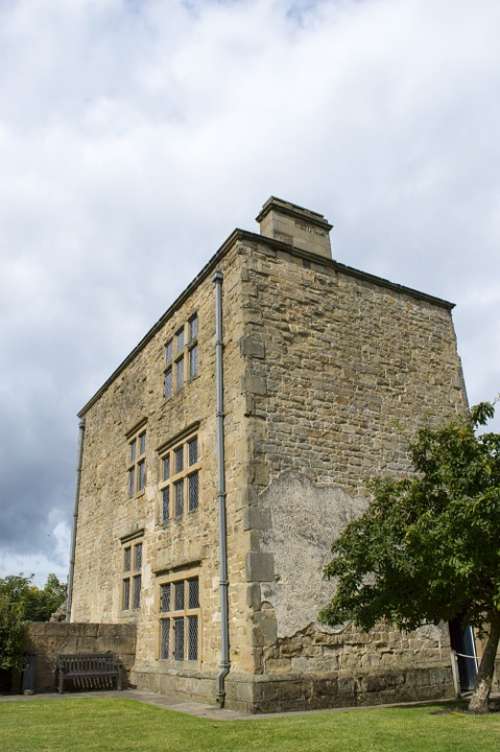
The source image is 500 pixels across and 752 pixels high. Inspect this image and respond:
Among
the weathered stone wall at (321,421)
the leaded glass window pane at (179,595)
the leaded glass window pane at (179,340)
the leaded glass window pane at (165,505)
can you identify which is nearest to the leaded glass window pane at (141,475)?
the leaded glass window pane at (165,505)

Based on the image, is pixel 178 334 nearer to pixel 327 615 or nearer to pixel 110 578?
pixel 110 578

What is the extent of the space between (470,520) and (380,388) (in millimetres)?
5783

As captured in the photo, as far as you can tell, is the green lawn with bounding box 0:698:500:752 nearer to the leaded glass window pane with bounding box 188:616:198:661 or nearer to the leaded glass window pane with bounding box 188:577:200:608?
the leaded glass window pane with bounding box 188:616:198:661

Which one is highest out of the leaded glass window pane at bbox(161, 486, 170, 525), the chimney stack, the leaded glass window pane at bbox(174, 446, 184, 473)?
the chimney stack

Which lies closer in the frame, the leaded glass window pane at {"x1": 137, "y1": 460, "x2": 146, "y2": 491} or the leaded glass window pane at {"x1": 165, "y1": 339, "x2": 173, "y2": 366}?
the leaded glass window pane at {"x1": 165, "y1": 339, "x2": 173, "y2": 366}

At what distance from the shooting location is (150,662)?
45.1ft

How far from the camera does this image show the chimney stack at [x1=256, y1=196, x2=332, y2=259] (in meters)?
14.3

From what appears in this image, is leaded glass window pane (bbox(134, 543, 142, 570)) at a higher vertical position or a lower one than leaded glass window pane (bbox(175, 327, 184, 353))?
lower

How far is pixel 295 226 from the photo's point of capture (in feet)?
47.7

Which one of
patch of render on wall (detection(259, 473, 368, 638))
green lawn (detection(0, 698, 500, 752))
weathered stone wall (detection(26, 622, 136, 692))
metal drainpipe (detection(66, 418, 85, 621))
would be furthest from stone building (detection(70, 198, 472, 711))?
metal drainpipe (detection(66, 418, 85, 621))

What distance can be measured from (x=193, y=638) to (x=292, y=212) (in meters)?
9.09

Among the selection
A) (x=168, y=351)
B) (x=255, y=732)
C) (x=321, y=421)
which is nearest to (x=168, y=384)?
(x=168, y=351)

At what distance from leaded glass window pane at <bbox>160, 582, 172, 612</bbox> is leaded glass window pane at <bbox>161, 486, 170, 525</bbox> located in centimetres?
131

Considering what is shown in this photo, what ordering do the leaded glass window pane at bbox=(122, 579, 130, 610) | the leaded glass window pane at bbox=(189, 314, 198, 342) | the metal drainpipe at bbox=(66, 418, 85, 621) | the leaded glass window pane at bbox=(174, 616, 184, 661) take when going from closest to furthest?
the leaded glass window pane at bbox=(174, 616, 184, 661)
the leaded glass window pane at bbox=(189, 314, 198, 342)
the leaded glass window pane at bbox=(122, 579, 130, 610)
the metal drainpipe at bbox=(66, 418, 85, 621)
